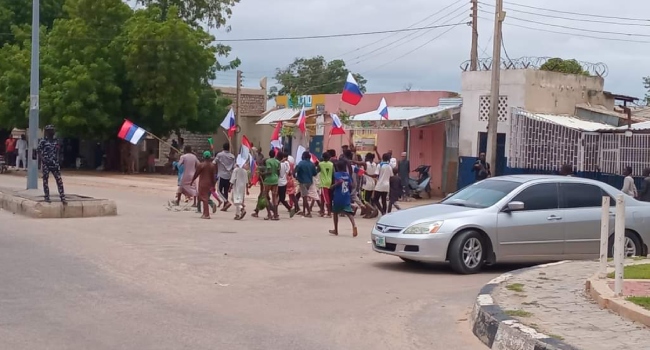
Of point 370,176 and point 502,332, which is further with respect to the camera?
point 370,176

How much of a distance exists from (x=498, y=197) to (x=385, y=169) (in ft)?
26.6

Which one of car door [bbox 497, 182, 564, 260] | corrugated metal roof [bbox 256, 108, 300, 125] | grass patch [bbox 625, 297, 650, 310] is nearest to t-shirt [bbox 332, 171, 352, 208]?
car door [bbox 497, 182, 564, 260]

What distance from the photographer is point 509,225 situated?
1245 cm

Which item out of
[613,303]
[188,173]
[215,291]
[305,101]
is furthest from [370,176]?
[305,101]

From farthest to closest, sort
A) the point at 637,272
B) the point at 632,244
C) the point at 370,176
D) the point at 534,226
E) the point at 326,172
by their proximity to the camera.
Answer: the point at 370,176, the point at 326,172, the point at 632,244, the point at 534,226, the point at 637,272

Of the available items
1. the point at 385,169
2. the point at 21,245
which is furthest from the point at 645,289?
the point at 385,169

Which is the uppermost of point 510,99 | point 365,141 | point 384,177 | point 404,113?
point 510,99

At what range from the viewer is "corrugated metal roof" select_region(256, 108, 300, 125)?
124 ft

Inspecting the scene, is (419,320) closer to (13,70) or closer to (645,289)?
(645,289)

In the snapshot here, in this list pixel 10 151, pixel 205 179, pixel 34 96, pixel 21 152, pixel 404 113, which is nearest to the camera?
pixel 205 179

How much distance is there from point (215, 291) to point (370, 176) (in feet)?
37.3

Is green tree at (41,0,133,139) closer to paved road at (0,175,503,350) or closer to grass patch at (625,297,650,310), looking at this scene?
paved road at (0,175,503,350)

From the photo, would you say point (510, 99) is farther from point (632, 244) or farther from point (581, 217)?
point (581, 217)

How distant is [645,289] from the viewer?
931 centimetres
